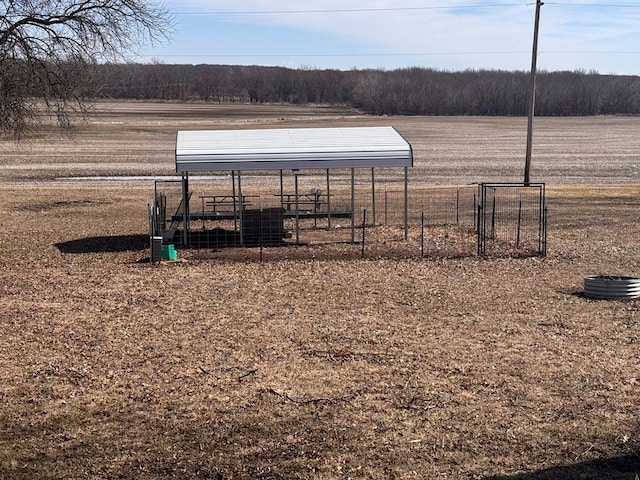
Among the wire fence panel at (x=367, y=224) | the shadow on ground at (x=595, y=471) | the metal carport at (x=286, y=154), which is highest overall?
the metal carport at (x=286, y=154)

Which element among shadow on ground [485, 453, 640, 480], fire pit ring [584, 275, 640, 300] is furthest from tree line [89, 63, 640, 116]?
shadow on ground [485, 453, 640, 480]

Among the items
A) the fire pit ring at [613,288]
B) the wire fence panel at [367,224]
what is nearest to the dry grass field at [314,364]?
the fire pit ring at [613,288]

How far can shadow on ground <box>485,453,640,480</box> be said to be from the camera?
22.0 feet

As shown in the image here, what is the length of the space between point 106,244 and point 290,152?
4.94 m

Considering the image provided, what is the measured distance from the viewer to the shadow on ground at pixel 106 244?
62.1 feet

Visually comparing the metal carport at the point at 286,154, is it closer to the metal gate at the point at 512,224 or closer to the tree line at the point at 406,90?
the metal gate at the point at 512,224

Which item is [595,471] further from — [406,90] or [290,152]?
[406,90]

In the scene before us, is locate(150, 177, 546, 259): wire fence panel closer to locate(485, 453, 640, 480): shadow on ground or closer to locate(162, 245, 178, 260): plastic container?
locate(162, 245, 178, 260): plastic container

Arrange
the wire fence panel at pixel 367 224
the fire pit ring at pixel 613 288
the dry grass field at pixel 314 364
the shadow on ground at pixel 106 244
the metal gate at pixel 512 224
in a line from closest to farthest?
the dry grass field at pixel 314 364
the fire pit ring at pixel 613 288
the metal gate at pixel 512 224
the wire fence panel at pixel 367 224
the shadow on ground at pixel 106 244

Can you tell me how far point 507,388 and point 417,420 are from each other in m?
1.45

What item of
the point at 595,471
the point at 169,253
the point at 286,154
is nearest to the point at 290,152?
the point at 286,154

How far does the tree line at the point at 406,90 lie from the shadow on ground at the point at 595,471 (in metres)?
96.9

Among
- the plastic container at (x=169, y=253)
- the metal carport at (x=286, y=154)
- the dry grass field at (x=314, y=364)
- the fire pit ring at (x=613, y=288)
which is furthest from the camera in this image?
the metal carport at (x=286, y=154)

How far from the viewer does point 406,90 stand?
116m
